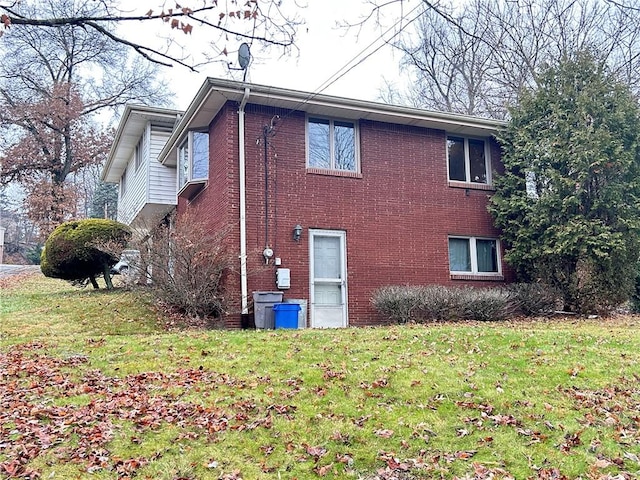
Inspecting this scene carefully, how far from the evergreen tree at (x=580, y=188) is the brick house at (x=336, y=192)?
1.12 meters

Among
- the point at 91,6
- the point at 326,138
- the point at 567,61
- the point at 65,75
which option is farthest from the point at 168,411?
the point at 65,75

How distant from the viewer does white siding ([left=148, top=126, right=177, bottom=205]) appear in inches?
613

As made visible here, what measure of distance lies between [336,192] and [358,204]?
23.5 inches

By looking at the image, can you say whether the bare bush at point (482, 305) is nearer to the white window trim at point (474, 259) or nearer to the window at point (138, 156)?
the white window trim at point (474, 259)

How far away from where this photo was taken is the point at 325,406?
18.4 ft

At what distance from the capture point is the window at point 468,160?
46.3ft

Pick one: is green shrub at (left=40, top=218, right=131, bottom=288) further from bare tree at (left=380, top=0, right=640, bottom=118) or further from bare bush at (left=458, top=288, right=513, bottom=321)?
bare tree at (left=380, top=0, right=640, bottom=118)

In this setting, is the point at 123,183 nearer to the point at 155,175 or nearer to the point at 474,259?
the point at 155,175

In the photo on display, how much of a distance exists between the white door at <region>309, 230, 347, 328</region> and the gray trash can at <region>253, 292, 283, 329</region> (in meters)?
1.16

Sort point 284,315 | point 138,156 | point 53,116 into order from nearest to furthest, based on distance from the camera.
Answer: point 284,315 < point 138,156 < point 53,116

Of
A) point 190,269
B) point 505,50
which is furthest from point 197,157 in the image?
point 505,50

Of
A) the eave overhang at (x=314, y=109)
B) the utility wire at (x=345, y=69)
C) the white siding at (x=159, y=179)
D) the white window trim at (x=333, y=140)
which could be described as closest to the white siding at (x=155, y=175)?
the white siding at (x=159, y=179)

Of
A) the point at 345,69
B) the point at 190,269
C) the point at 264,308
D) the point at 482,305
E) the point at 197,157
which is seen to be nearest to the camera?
the point at 345,69

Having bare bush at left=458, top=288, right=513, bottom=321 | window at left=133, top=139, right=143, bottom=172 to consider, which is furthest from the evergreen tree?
window at left=133, top=139, right=143, bottom=172
